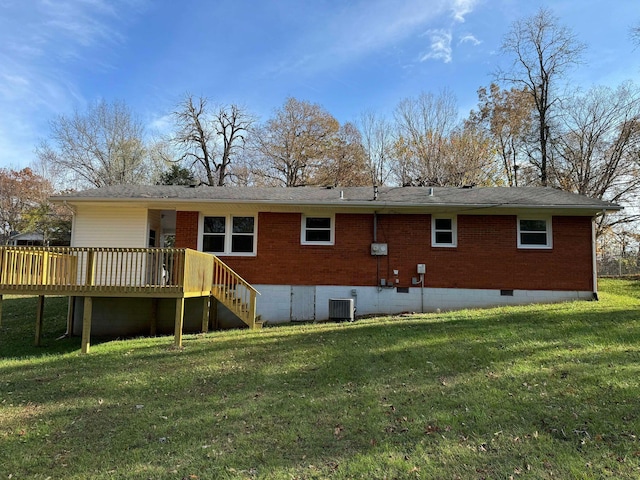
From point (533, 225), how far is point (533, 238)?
40 centimetres

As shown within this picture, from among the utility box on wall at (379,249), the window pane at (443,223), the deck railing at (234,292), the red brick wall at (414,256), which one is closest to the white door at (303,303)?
the red brick wall at (414,256)

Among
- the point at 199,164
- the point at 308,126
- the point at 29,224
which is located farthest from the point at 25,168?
the point at 308,126

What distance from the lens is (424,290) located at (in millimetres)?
11711

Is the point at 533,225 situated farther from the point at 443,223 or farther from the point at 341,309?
the point at 341,309

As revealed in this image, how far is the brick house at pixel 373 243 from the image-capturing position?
11.5 m

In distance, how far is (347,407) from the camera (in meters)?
4.57

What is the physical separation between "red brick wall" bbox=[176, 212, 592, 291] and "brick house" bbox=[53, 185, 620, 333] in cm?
3

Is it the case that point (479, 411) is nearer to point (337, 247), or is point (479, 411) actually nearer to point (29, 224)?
point (337, 247)

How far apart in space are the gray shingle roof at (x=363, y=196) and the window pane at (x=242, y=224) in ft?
2.50

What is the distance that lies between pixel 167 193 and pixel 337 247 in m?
5.61

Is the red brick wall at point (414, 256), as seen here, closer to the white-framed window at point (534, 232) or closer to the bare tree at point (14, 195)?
the white-framed window at point (534, 232)

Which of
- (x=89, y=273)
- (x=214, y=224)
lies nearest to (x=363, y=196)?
(x=214, y=224)

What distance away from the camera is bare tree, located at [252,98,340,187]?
1118 inches

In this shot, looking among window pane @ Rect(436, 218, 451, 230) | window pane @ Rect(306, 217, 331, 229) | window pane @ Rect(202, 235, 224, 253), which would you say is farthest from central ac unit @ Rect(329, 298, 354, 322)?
window pane @ Rect(202, 235, 224, 253)
